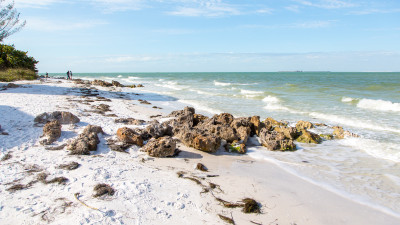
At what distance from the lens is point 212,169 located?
17.6ft

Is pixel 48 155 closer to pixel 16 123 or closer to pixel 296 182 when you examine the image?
pixel 16 123

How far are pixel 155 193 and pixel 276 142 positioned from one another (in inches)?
165

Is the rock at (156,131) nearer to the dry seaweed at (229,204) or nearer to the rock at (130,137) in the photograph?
the rock at (130,137)

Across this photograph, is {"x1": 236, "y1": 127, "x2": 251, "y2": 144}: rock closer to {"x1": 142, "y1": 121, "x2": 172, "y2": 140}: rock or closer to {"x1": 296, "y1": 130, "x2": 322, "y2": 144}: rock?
{"x1": 296, "y1": 130, "x2": 322, "y2": 144}: rock

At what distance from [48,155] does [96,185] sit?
203 centimetres

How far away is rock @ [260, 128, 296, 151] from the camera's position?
7.06 m

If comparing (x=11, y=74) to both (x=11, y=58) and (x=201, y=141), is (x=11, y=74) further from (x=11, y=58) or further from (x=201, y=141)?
(x=201, y=141)

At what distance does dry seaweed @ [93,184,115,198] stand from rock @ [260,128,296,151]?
14.9ft

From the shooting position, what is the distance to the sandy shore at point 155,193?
3.45 metres

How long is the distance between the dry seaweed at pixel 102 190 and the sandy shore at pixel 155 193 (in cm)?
9

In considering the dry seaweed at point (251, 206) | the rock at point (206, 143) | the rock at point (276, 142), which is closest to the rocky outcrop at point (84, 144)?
the rock at point (206, 143)

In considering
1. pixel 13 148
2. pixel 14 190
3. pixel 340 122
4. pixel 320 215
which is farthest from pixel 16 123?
pixel 340 122

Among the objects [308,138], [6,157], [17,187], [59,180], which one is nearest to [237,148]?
[308,138]

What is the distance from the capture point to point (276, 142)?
709 cm
